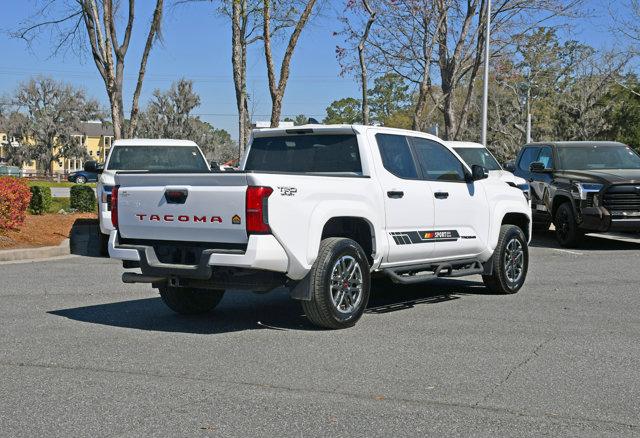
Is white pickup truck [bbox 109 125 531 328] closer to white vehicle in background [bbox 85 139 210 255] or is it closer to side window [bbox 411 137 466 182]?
side window [bbox 411 137 466 182]

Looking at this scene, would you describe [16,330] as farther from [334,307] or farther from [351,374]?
[351,374]

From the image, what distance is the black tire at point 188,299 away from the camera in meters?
8.73

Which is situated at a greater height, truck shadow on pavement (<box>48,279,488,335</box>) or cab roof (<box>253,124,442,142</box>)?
cab roof (<box>253,124,442,142</box>)

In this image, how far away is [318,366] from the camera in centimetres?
646

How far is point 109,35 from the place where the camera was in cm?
2238

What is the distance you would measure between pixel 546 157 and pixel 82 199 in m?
10.5

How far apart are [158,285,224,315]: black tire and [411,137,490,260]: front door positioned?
2.46m

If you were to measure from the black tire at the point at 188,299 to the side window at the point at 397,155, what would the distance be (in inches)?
88.6

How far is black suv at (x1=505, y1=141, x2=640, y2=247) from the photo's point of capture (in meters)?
15.5

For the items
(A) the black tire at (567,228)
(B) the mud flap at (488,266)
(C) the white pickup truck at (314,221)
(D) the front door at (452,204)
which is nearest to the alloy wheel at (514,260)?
(B) the mud flap at (488,266)

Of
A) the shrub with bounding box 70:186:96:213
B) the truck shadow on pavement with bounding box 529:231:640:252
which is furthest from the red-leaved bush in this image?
the truck shadow on pavement with bounding box 529:231:640:252

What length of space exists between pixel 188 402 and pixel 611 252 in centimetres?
1211

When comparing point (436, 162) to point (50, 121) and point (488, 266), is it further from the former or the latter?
point (50, 121)

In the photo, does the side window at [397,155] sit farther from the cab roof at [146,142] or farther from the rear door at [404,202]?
the cab roof at [146,142]
